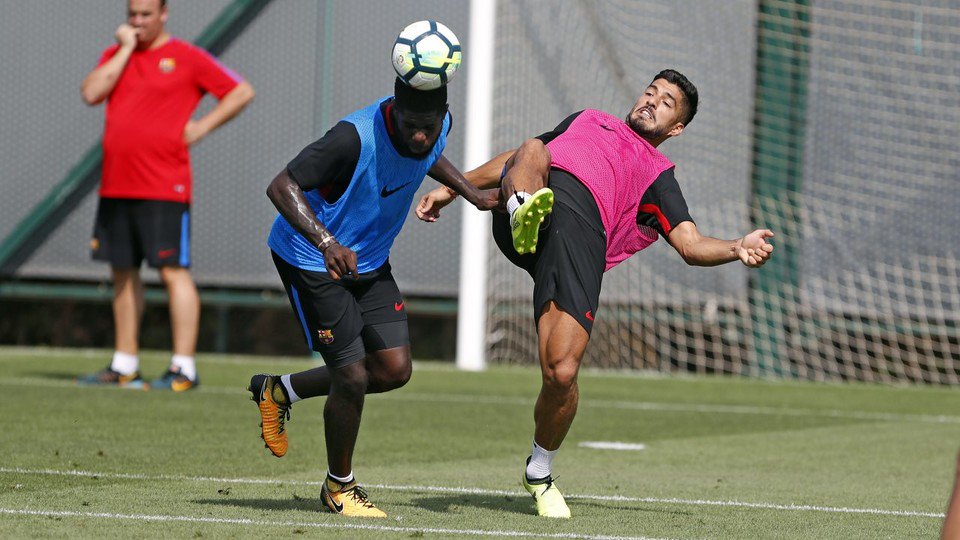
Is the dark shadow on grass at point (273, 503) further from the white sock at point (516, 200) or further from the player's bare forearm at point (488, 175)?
the player's bare forearm at point (488, 175)

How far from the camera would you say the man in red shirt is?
410 inches

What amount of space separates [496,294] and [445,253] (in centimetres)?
121

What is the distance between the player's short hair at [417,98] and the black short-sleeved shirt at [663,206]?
1186mm

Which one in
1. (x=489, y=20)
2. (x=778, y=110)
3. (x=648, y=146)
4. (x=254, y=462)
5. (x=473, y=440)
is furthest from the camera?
(x=778, y=110)

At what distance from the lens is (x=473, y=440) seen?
8.28 m

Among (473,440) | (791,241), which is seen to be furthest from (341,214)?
(791,241)

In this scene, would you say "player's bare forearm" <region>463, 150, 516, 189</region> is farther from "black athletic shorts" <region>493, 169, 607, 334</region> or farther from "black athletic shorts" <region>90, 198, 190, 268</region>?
"black athletic shorts" <region>90, 198, 190, 268</region>

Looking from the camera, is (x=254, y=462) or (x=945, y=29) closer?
(x=254, y=462)

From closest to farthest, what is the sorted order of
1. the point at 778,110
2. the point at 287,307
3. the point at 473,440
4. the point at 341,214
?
1. the point at 341,214
2. the point at 473,440
3. the point at 778,110
4. the point at 287,307

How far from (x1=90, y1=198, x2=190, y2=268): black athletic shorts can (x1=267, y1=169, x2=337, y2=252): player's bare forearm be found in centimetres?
518

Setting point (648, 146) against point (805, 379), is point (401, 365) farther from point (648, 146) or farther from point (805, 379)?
point (805, 379)

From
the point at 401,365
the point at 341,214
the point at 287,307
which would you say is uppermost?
the point at 341,214

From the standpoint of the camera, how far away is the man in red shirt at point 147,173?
34.1 feet

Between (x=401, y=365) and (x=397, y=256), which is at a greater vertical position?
(x=401, y=365)
